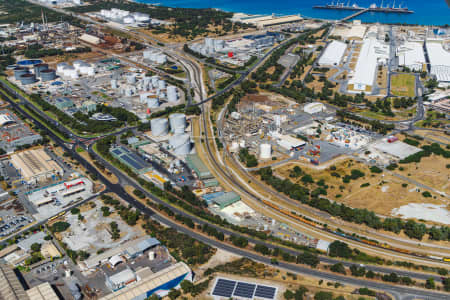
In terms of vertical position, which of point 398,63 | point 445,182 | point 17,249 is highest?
point 398,63

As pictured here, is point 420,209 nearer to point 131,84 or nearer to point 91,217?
point 91,217

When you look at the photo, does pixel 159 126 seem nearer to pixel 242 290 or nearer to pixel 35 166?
pixel 35 166

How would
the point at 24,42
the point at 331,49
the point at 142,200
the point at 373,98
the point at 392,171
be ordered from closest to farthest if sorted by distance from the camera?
the point at 142,200, the point at 392,171, the point at 373,98, the point at 331,49, the point at 24,42

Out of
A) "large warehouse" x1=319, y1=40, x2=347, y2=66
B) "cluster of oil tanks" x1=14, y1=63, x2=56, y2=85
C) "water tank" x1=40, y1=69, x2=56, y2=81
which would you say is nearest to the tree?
"cluster of oil tanks" x1=14, y1=63, x2=56, y2=85

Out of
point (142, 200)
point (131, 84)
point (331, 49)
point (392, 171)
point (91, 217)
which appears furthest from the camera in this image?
point (331, 49)

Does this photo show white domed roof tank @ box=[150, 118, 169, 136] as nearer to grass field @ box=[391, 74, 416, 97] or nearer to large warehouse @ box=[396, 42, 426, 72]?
grass field @ box=[391, 74, 416, 97]

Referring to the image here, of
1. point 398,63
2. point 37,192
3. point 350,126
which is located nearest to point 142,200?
point 37,192

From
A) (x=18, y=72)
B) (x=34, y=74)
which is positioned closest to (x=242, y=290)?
(x=34, y=74)

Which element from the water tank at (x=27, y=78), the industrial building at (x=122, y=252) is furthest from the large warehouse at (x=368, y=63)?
the water tank at (x=27, y=78)
